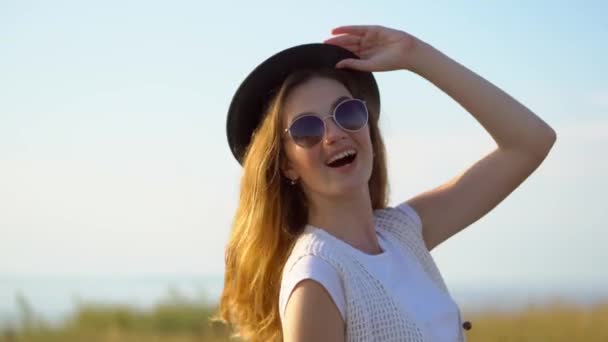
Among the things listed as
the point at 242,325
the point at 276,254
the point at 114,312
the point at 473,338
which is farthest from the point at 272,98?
the point at 114,312

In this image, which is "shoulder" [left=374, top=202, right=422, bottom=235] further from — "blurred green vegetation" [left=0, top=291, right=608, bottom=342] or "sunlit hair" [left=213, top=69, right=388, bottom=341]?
"blurred green vegetation" [left=0, top=291, right=608, bottom=342]

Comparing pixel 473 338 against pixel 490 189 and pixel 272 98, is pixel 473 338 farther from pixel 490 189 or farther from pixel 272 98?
pixel 272 98

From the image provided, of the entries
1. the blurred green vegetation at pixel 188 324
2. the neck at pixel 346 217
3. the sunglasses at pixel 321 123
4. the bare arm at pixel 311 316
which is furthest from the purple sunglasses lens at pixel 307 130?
the blurred green vegetation at pixel 188 324

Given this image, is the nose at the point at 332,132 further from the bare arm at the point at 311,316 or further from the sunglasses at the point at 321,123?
the bare arm at the point at 311,316

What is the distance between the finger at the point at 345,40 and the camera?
326 cm

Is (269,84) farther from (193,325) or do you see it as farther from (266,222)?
(193,325)

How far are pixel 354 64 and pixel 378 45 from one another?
0.21m

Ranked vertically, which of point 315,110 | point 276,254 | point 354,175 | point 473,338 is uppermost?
point 315,110

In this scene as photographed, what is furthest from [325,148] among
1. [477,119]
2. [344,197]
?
[477,119]

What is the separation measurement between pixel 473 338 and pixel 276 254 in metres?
4.81

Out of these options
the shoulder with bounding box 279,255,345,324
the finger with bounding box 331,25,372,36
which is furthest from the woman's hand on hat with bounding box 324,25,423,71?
the shoulder with bounding box 279,255,345,324

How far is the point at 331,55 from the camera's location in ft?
10.3

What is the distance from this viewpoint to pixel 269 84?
3.15m

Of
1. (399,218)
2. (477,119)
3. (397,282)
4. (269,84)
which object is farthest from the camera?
(477,119)
